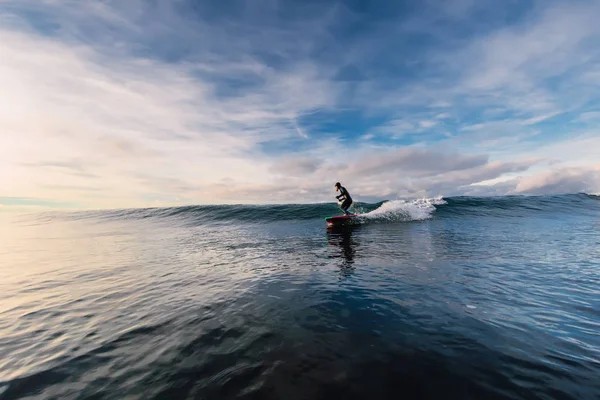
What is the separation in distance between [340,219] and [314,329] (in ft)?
56.2

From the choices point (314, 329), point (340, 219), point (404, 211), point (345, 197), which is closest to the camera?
point (314, 329)

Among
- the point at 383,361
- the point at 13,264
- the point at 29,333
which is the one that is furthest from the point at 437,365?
the point at 13,264

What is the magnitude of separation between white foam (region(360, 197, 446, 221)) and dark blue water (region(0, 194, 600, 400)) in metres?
15.5

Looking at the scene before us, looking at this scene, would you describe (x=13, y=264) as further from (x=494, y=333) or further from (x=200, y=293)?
(x=494, y=333)

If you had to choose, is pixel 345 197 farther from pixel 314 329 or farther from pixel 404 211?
pixel 314 329

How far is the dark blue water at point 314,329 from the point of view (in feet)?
11.5

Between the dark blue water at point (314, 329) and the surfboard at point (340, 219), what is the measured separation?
10.4 m

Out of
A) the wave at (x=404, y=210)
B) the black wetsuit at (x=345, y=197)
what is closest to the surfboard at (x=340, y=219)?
the black wetsuit at (x=345, y=197)

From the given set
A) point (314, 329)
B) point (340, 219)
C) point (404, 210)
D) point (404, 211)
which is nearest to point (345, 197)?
point (340, 219)

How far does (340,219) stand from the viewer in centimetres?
2175

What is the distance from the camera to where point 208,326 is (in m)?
5.30

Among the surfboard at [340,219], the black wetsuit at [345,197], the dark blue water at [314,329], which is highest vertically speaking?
the black wetsuit at [345,197]

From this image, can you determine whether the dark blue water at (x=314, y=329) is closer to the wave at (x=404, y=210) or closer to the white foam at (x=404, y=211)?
the white foam at (x=404, y=211)

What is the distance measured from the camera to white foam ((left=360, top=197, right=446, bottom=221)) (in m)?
26.6
